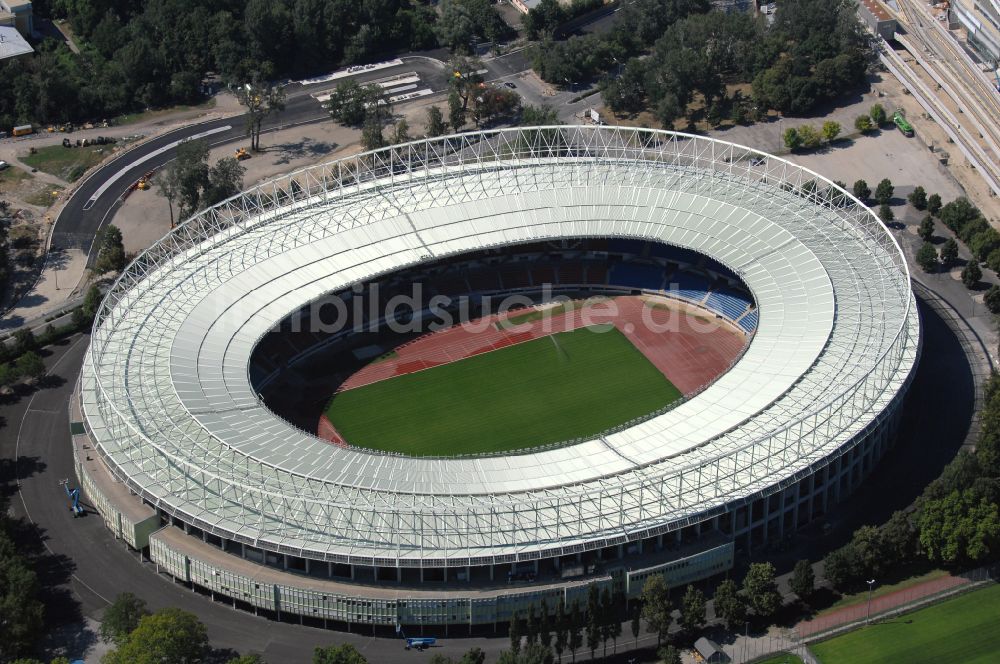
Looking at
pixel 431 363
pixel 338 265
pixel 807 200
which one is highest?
pixel 807 200

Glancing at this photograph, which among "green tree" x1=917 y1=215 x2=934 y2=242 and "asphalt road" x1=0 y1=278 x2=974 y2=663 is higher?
"green tree" x1=917 y1=215 x2=934 y2=242

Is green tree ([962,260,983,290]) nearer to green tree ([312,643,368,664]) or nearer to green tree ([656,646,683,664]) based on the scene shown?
green tree ([656,646,683,664])

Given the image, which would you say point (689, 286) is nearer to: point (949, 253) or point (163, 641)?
point (949, 253)

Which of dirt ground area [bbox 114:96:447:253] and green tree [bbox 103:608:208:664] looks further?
dirt ground area [bbox 114:96:447:253]

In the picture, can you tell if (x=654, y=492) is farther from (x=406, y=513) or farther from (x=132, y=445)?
(x=132, y=445)

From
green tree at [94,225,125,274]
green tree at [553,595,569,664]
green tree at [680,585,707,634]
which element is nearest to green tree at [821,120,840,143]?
green tree at [680,585,707,634]

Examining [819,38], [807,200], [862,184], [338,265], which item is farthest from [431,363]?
[819,38]

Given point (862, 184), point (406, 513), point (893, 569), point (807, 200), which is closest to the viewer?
point (406, 513)
